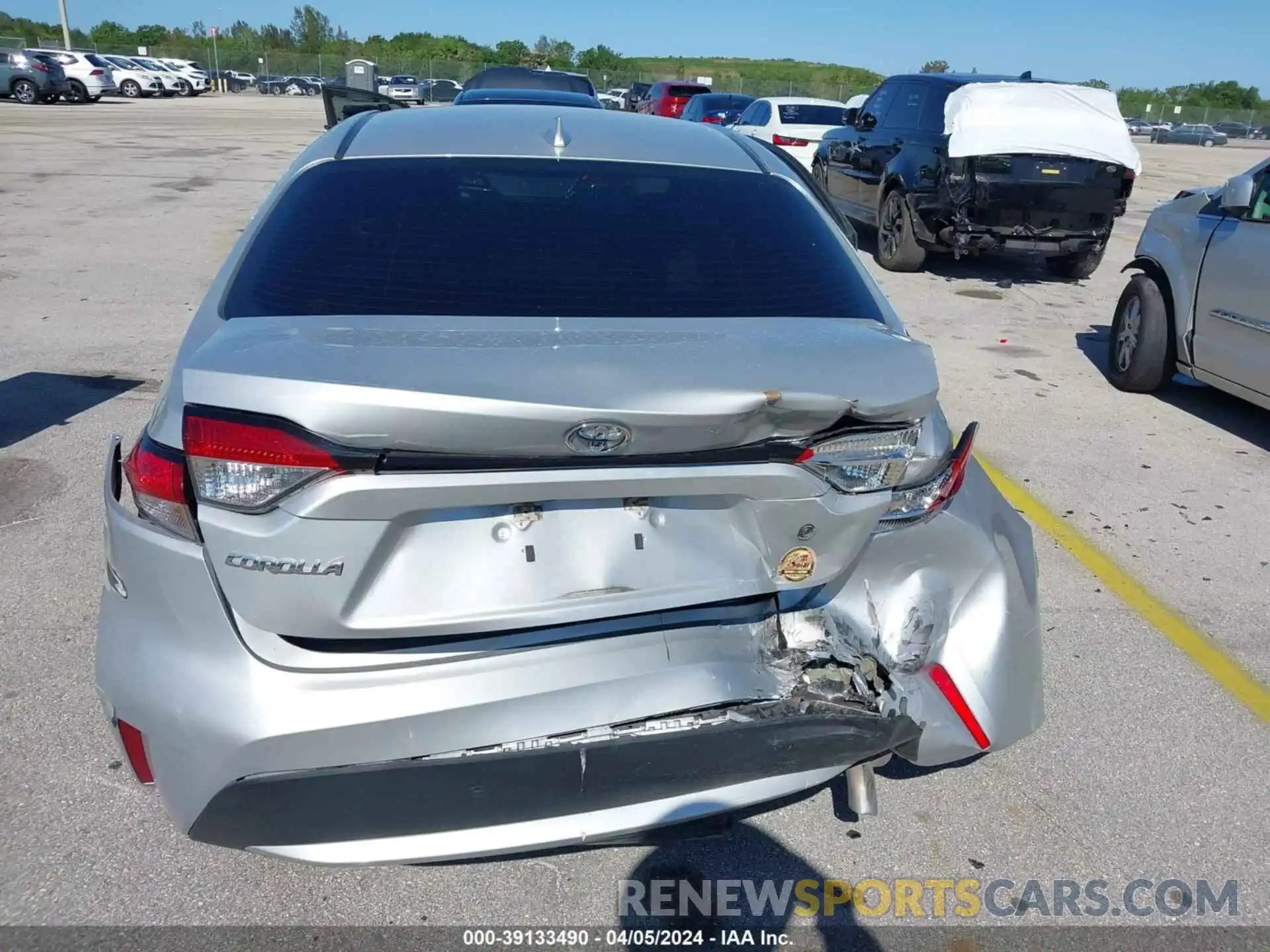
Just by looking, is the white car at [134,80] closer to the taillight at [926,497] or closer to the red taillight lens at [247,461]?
the red taillight lens at [247,461]

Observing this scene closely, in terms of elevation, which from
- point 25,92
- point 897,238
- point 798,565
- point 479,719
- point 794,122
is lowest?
point 25,92

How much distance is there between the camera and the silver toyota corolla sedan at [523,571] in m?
1.88

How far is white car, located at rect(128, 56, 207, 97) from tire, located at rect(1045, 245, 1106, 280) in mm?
44364

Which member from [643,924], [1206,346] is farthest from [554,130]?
[1206,346]

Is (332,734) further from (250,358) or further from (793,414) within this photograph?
(793,414)

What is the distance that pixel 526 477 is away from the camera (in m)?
1.92

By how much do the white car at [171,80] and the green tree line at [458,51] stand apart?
83.1 ft

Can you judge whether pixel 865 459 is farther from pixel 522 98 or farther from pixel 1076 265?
pixel 1076 265

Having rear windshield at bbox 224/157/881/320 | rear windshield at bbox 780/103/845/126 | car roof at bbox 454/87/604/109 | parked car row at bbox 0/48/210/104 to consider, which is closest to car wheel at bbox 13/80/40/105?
parked car row at bbox 0/48/210/104

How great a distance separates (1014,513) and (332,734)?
6.15 feet

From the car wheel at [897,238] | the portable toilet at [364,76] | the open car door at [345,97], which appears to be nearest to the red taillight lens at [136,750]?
the open car door at [345,97]

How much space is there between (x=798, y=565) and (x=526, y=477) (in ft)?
2.11

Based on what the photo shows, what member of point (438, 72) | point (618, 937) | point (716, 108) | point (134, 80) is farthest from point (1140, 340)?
point (438, 72)

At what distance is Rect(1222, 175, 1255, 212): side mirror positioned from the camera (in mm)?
5516
